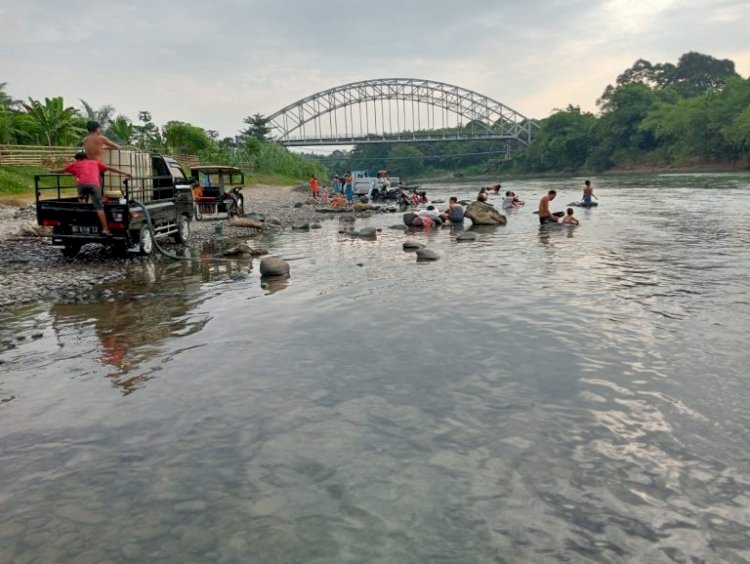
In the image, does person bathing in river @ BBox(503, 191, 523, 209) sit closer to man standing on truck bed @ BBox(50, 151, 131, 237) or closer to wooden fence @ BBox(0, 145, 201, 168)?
man standing on truck bed @ BBox(50, 151, 131, 237)

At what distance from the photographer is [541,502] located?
12.7ft

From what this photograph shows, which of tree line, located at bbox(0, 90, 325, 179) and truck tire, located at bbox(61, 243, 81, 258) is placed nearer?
truck tire, located at bbox(61, 243, 81, 258)

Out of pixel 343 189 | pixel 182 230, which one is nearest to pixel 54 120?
pixel 343 189

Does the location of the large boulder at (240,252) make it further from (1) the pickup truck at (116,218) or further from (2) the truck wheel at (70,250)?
(2) the truck wheel at (70,250)

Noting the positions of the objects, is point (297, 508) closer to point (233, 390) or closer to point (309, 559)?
point (309, 559)

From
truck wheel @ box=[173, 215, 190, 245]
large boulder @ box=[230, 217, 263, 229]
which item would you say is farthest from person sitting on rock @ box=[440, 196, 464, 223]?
truck wheel @ box=[173, 215, 190, 245]

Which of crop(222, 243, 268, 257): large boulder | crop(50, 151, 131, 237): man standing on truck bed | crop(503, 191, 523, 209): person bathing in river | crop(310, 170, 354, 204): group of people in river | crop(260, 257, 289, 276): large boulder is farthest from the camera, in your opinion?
crop(310, 170, 354, 204): group of people in river

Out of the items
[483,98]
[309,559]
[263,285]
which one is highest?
[483,98]

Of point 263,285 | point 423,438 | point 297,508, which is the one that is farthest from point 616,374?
point 263,285

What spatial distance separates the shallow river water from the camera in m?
3.55

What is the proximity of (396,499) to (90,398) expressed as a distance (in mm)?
3523

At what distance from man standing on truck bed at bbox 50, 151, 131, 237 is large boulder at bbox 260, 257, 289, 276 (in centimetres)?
354

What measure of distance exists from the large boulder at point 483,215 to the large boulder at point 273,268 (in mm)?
13409

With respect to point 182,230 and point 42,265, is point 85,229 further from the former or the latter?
point 182,230
